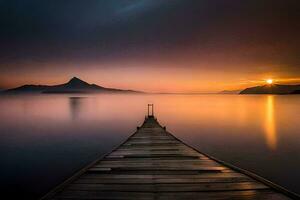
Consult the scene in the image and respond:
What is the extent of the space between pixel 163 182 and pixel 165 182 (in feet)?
0.16

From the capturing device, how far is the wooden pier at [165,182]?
15.6 feet

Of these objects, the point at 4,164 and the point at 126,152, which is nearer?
the point at 126,152

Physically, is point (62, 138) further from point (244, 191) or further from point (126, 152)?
point (244, 191)

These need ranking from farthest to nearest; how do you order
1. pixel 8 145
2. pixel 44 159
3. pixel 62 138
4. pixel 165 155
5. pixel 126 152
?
1. pixel 62 138
2. pixel 8 145
3. pixel 44 159
4. pixel 126 152
5. pixel 165 155

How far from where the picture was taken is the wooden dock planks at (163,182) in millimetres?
4742

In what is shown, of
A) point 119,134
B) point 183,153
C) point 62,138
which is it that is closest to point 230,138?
point 119,134

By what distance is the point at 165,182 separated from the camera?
5.48 m

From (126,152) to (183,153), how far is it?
2.40 meters

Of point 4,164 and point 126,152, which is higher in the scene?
point 126,152

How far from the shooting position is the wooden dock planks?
4742mm

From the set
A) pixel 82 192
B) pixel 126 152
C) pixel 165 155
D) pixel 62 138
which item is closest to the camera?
pixel 82 192

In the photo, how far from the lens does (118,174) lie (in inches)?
241

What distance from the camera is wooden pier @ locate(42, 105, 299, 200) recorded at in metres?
4.74

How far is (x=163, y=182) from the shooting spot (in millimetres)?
5484
